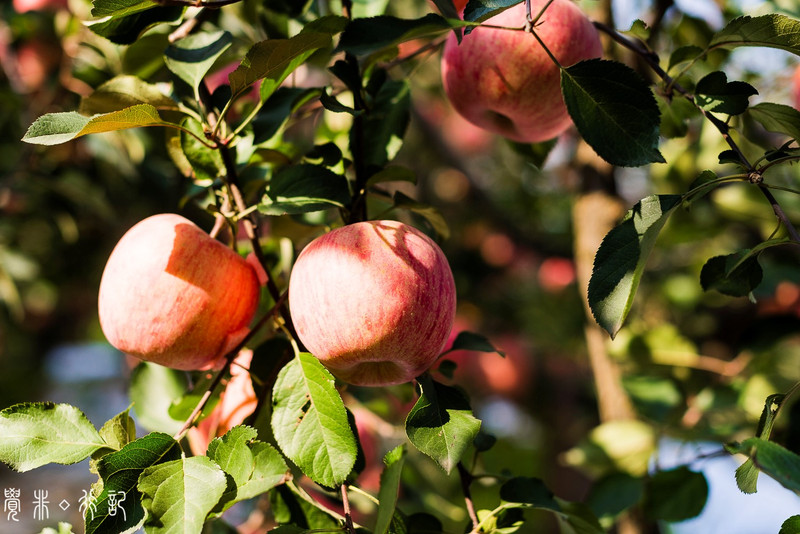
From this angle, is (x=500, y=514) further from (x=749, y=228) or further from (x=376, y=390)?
(x=749, y=228)

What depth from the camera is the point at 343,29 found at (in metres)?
0.60

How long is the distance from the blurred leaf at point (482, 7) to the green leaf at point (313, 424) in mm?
327

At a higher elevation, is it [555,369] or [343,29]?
[343,29]

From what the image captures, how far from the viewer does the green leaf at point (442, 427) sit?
1.90ft

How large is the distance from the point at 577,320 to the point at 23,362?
2.04m

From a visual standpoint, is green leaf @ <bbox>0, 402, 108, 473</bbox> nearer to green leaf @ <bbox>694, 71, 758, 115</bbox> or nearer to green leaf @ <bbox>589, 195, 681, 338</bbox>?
green leaf @ <bbox>589, 195, 681, 338</bbox>

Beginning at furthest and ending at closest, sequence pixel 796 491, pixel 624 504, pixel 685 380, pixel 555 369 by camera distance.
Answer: pixel 555 369 → pixel 685 380 → pixel 624 504 → pixel 796 491

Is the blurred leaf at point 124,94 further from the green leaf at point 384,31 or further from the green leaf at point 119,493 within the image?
the green leaf at point 119,493

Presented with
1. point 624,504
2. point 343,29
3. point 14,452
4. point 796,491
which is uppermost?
point 343,29

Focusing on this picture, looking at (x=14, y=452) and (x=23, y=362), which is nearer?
(x=14, y=452)

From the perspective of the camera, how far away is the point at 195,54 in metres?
0.71

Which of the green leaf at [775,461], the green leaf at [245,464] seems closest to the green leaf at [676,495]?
the green leaf at [775,461]

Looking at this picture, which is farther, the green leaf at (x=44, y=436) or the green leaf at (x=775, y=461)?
the green leaf at (x=44, y=436)

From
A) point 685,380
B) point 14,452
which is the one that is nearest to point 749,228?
point 685,380
